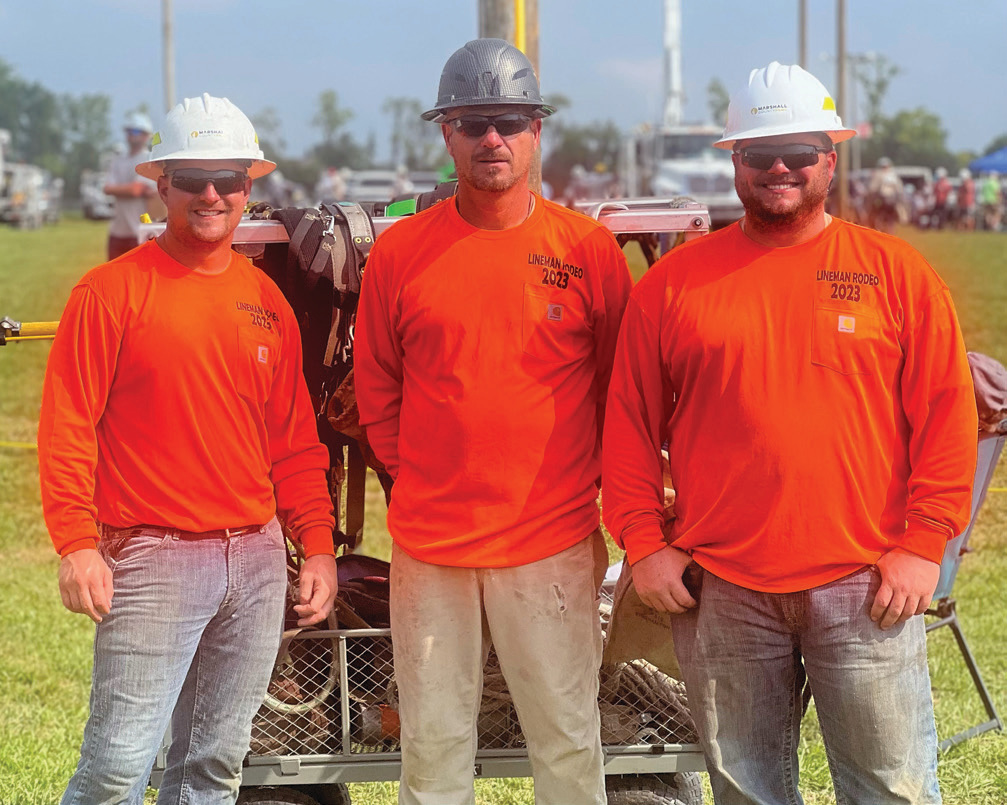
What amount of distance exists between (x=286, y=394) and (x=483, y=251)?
0.67 meters

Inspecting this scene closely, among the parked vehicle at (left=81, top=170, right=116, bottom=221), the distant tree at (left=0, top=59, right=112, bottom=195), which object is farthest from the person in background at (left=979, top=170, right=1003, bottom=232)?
the distant tree at (left=0, top=59, right=112, bottom=195)

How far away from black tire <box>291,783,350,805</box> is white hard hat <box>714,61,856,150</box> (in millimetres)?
2342

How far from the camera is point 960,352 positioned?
3.15 m

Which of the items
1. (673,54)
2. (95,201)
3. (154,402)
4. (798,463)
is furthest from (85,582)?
(673,54)

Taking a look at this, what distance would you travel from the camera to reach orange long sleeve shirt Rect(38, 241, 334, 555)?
322cm

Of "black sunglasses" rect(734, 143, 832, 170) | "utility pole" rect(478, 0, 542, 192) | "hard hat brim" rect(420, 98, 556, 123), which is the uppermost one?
"utility pole" rect(478, 0, 542, 192)

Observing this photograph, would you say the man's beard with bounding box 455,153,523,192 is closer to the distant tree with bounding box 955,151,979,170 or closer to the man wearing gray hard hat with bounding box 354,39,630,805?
the man wearing gray hard hat with bounding box 354,39,630,805

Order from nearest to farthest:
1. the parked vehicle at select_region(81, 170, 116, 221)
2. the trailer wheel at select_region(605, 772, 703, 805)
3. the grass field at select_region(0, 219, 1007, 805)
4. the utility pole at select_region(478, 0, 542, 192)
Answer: the trailer wheel at select_region(605, 772, 703, 805) < the grass field at select_region(0, 219, 1007, 805) < the utility pole at select_region(478, 0, 542, 192) < the parked vehicle at select_region(81, 170, 116, 221)

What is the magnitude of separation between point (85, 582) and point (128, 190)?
886cm

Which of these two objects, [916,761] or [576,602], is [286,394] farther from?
[916,761]

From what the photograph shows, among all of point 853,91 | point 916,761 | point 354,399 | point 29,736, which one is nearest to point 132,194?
point 29,736

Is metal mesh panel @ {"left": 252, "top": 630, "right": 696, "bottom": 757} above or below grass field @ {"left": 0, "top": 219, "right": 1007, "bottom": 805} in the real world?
above

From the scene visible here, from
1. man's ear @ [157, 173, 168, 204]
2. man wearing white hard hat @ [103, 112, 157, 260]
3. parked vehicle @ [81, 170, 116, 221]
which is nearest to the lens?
man's ear @ [157, 173, 168, 204]

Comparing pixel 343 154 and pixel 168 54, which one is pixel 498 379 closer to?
pixel 168 54
